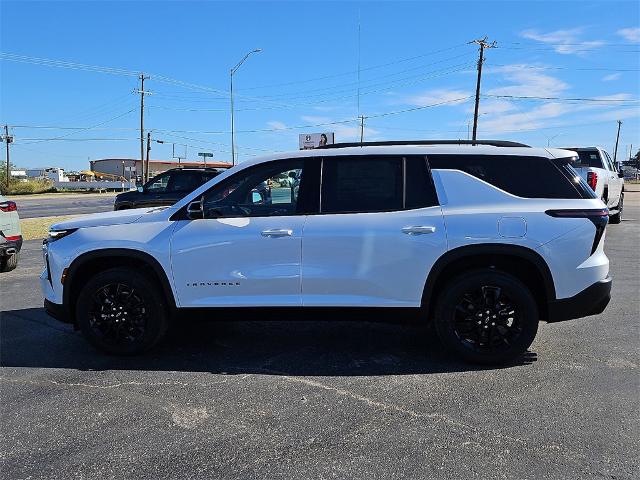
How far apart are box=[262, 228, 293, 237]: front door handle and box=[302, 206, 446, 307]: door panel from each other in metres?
0.14

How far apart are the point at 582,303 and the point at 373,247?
1745mm

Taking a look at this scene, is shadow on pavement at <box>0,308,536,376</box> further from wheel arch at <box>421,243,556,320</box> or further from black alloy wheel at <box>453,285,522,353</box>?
wheel arch at <box>421,243,556,320</box>

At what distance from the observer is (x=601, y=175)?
11781 mm

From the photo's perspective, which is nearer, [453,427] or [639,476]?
[639,476]

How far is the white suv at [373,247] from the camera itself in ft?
13.9

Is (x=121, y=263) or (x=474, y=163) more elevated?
(x=474, y=163)

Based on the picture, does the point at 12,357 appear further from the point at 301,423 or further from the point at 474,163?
the point at 474,163

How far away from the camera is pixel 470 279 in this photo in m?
4.29

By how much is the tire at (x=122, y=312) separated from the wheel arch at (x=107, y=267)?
86 mm

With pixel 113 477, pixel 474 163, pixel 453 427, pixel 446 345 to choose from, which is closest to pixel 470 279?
pixel 446 345

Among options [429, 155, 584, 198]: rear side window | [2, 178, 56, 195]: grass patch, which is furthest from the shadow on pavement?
[2, 178, 56, 195]: grass patch

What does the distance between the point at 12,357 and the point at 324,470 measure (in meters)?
3.36

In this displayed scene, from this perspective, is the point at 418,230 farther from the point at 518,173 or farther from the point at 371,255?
the point at 518,173

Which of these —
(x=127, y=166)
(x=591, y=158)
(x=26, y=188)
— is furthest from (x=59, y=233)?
(x=127, y=166)
